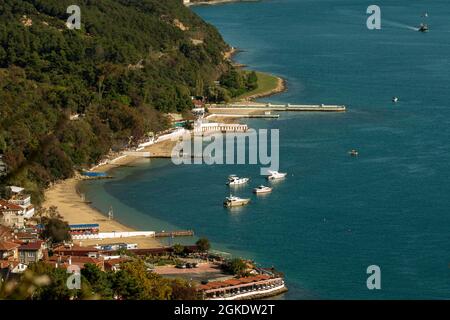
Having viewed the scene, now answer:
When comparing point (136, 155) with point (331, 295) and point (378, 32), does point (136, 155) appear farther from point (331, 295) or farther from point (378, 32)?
point (378, 32)

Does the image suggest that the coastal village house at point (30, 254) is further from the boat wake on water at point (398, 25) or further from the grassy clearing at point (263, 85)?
the boat wake on water at point (398, 25)

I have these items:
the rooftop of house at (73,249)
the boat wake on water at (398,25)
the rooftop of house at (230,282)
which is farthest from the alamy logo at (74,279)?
the boat wake on water at (398,25)

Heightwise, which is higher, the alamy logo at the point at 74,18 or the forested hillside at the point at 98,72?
the alamy logo at the point at 74,18

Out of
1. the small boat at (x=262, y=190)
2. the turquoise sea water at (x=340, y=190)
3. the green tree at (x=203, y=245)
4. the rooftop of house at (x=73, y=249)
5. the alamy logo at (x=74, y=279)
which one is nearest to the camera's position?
the alamy logo at (x=74, y=279)

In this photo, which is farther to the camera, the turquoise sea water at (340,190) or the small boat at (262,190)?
the small boat at (262,190)

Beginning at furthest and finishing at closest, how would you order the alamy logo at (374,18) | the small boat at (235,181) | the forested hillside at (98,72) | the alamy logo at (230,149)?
1. the alamy logo at (374,18)
2. the alamy logo at (230,149)
3. the forested hillside at (98,72)
4. the small boat at (235,181)

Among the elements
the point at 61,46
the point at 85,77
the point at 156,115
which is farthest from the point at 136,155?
the point at 61,46

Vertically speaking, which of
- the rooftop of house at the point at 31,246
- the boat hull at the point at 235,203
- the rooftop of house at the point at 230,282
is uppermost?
the rooftop of house at the point at 31,246
